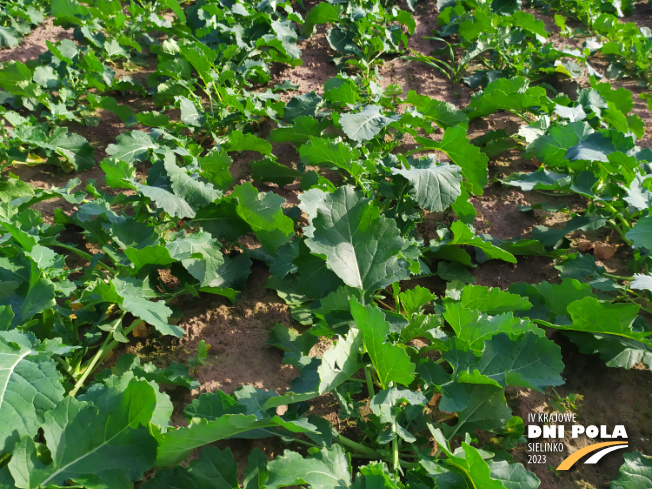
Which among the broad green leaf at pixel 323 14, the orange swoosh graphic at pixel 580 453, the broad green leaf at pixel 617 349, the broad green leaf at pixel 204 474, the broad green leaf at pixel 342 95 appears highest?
the broad green leaf at pixel 323 14

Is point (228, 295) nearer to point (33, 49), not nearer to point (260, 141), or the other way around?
point (260, 141)

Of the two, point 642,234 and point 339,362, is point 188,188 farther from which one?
point 642,234

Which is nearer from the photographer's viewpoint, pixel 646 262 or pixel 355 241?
pixel 355 241

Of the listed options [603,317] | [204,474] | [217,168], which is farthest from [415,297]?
[217,168]

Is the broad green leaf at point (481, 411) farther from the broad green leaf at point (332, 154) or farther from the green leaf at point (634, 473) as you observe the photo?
the broad green leaf at point (332, 154)

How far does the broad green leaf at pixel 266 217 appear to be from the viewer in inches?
118

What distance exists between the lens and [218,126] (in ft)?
13.4

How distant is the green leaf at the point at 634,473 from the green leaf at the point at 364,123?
86.3 inches

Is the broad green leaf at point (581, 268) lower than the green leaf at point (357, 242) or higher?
lower

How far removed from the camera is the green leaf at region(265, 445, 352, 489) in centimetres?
179

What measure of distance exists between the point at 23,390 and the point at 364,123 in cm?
242

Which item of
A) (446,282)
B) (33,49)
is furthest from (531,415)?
→ (33,49)

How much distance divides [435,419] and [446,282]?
0.99 m

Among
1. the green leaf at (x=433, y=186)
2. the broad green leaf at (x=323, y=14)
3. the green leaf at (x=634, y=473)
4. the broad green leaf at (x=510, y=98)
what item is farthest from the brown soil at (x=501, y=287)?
the broad green leaf at (x=323, y=14)
